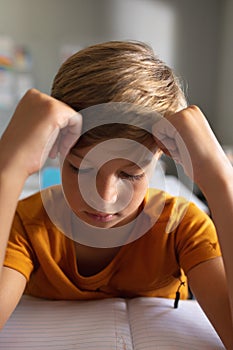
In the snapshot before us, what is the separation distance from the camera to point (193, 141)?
67 cm

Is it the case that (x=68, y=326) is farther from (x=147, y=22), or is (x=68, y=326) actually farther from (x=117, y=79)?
(x=147, y=22)

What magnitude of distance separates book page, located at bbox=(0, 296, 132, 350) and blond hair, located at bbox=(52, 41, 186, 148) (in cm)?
29

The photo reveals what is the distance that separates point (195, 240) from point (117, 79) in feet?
1.00

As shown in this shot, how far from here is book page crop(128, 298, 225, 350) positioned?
67cm

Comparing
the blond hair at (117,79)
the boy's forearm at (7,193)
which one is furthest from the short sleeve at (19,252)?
the blond hair at (117,79)

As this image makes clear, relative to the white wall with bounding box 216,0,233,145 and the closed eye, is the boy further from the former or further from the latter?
the white wall with bounding box 216,0,233,145

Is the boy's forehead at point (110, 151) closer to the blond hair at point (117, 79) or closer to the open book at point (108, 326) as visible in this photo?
the blond hair at point (117, 79)

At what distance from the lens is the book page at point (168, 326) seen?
2.20 ft

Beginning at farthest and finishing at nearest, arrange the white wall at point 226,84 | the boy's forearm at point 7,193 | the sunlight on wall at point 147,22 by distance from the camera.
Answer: the sunlight on wall at point 147,22, the white wall at point 226,84, the boy's forearm at point 7,193

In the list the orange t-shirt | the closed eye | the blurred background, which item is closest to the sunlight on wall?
the blurred background

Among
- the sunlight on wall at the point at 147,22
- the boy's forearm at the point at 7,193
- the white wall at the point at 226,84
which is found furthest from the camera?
the sunlight on wall at the point at 147,22

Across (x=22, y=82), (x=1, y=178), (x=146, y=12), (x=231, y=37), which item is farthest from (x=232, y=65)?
(x=1, y=178)

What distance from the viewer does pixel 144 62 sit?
69 centimetres

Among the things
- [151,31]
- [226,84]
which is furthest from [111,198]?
[151,31]
